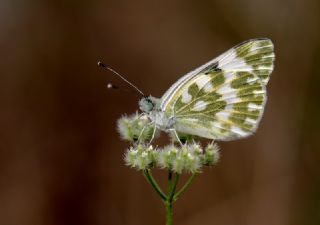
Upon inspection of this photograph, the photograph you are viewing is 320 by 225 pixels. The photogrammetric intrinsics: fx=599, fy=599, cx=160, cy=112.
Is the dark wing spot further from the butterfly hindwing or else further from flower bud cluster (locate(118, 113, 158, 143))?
flower bud cluster (locate(118, 113, 158, 143))

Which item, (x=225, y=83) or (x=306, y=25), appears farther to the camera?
(x=306, y=25)

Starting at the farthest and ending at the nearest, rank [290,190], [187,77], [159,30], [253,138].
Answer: [159,30] < [253,138] < [290,190] < [187,77]

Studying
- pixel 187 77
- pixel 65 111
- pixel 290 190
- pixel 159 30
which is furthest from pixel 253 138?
pixel 187 77

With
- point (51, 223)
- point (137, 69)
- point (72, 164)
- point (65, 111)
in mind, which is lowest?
point (51, 223)

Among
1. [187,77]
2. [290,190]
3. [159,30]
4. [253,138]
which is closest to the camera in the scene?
[187,77]

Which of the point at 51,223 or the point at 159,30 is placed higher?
the point at 159,30

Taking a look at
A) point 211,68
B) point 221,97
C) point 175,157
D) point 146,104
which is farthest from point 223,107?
point 175,157

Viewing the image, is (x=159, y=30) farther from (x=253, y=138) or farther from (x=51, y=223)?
(x=51, y=223)

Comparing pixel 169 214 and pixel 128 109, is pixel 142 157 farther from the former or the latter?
pixel 128 109

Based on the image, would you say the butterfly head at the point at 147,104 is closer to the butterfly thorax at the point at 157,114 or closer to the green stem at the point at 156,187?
the butterfly thorax at the point at 157,114
